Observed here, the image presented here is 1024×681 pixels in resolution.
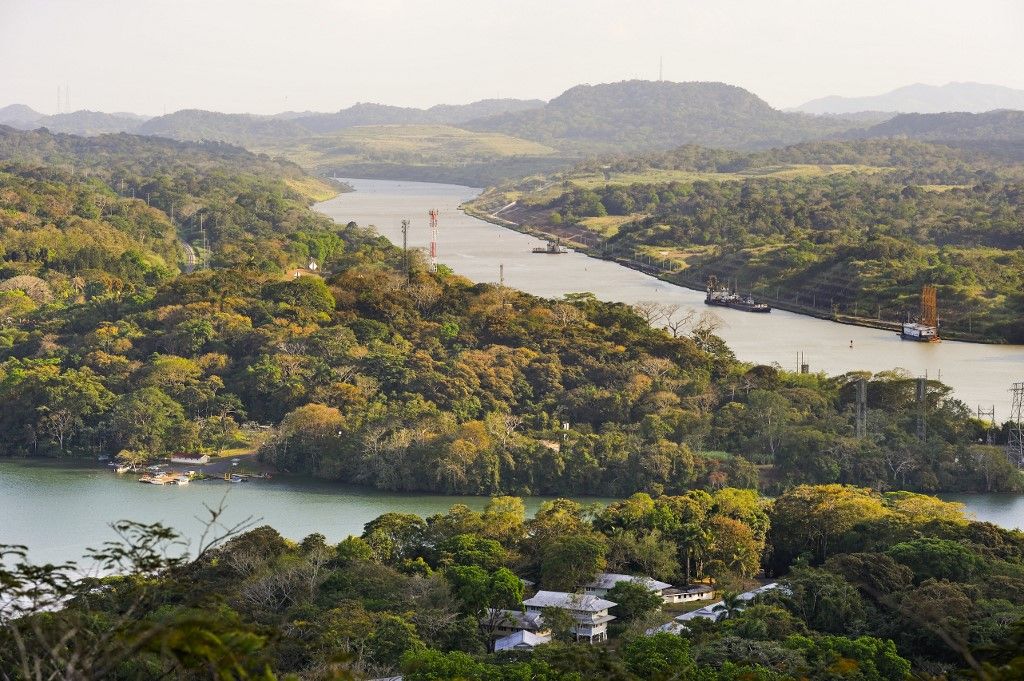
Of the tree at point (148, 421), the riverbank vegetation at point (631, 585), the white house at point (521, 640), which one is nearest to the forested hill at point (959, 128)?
the tree at point (148, 421)

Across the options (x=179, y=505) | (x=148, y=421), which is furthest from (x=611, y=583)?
(x=148, y=421)

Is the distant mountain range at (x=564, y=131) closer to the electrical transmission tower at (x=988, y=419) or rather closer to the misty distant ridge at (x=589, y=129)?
the misty distant ridge at (x=589, y=129)

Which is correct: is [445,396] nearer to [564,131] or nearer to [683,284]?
[683,284]

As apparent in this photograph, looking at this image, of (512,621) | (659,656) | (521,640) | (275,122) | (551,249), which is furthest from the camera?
(275,122)

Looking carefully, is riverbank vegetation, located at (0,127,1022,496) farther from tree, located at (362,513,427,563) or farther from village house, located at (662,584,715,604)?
village house, located at (662,584,715,604)

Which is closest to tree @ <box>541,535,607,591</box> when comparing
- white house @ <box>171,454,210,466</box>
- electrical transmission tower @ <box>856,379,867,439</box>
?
electrical transmission tower @ <box>856,379,867,439</box>

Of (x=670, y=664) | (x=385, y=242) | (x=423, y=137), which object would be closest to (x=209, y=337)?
(x=670, y=664)
